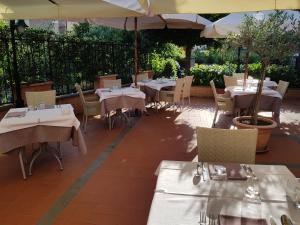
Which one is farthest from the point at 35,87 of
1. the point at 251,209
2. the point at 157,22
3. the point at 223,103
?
the point at 251,209

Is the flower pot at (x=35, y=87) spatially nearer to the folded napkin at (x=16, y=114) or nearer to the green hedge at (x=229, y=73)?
the folded napkin at (x=16, y=114)

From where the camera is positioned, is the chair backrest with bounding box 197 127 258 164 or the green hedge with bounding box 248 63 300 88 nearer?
the chair backrest with bounding box 197 127 258 164

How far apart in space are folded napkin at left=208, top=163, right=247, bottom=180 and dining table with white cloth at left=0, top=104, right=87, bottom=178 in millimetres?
2229

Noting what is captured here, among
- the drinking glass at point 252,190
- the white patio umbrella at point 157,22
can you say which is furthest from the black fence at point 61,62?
the drinking glass at point 252,190

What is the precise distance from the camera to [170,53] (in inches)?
493

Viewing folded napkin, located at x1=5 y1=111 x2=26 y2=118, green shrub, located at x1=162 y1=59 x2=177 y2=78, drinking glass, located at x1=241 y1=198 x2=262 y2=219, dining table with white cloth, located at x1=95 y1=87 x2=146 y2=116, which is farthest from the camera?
green shrub, located at x1=162 y1=59 x2=177 y2=78

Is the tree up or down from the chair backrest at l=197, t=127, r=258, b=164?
up

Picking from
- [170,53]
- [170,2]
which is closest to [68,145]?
[170,2]

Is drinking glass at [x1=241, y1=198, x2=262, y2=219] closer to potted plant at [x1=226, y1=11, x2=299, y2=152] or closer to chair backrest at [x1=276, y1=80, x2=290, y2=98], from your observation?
potted plant at [x1=226, y1=11, x2=299, y2=152]

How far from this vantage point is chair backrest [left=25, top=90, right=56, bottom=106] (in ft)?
16.6

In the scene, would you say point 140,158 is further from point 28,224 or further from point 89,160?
point 28,224

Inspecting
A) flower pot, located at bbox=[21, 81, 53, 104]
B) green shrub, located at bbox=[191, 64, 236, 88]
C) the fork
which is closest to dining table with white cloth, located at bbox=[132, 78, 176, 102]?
flower pot, located at bbox=[21, 81, 53, 104]

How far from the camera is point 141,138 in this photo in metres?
5.57

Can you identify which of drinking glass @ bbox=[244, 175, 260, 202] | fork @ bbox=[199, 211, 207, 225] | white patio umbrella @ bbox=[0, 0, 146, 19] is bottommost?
fork @ bbox=[199, 211, 207, 225]
